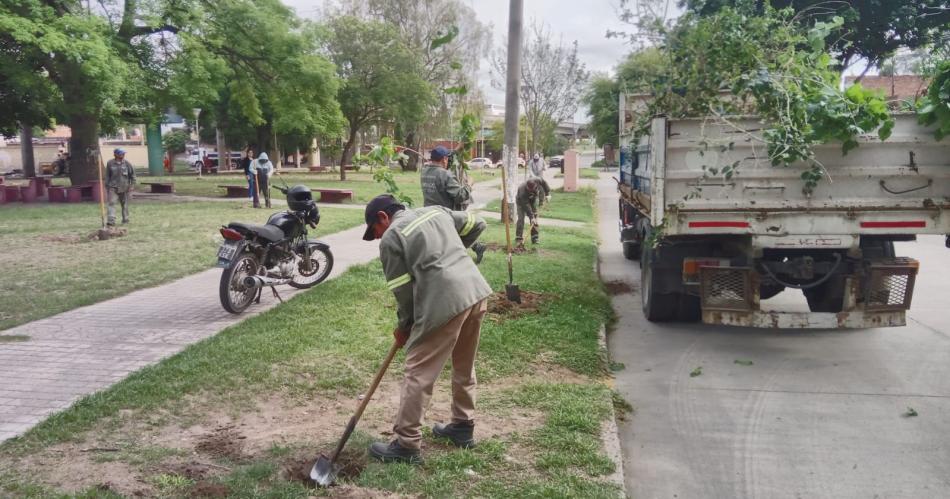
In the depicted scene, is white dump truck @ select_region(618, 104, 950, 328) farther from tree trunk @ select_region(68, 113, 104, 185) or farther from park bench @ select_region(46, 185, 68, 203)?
tree trunk @ select_region(68, 113, 104, 185)

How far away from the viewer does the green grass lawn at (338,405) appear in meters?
3.80

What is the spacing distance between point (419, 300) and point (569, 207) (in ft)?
62.3

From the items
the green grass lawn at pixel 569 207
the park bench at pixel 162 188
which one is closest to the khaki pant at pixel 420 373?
the green grass lawn at pixel 569 207

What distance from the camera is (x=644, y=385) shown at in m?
5.93

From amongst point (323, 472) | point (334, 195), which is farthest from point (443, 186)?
point (334, 195)

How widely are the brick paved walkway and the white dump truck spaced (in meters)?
4.34

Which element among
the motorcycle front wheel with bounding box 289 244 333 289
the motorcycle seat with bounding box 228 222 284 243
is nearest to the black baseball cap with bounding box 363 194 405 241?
the motorcycle seat with bounding box 228 222 284 243

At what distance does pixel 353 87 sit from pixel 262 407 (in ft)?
112

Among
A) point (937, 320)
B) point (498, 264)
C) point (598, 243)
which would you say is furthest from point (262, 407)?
point (598, 243)

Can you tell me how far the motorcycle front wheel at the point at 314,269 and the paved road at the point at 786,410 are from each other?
3.64 m

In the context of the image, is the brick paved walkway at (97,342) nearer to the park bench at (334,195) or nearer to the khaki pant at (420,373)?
A: the khaki pant at (420,373)

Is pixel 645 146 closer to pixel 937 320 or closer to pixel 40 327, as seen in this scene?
pixel 937 320

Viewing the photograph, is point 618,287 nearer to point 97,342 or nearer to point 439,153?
point 439,153

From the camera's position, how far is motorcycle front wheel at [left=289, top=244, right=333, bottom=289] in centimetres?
882
